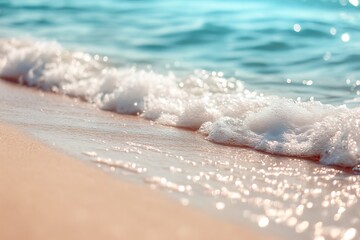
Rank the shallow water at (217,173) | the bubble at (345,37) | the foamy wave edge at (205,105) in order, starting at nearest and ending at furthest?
1. the shallow water at (217,173)
2. the foamy wave edge at (205,105)
3. the bubble at (345,37)

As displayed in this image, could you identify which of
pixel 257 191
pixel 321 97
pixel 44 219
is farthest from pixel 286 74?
pixel 44 219

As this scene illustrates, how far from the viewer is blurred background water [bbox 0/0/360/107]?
5.48 metres

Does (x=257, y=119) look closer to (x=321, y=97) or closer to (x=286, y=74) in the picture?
(x=321, y=97)

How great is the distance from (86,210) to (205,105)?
197 centimetres

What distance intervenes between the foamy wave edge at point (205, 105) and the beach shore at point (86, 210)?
1133 millimetres

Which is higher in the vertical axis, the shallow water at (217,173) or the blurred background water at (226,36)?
the blurred background water at (226,36)

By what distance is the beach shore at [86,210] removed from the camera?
2.18m

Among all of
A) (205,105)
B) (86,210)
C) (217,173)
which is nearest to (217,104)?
(205,105)

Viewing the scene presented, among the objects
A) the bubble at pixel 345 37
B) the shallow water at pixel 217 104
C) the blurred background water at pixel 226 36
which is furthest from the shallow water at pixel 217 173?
the bubble at pixel 345 37

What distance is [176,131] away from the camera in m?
4.01

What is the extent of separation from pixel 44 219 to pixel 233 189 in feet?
2.98

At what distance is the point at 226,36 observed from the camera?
7.51 meters

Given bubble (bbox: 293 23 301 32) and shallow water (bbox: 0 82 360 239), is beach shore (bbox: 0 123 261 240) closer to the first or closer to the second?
shallow water (bbox: 0 82 360 239)

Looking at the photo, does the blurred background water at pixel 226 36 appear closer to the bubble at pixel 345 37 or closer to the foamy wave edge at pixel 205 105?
the bubble at pixel 345 37
